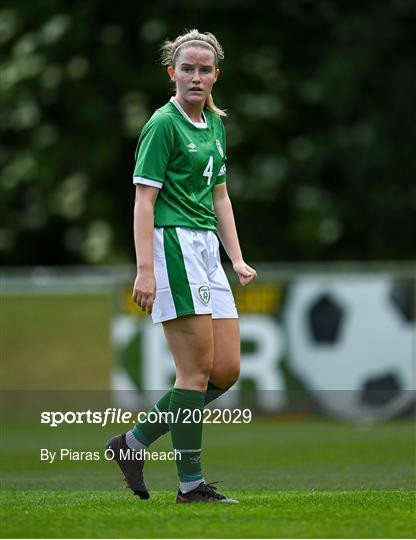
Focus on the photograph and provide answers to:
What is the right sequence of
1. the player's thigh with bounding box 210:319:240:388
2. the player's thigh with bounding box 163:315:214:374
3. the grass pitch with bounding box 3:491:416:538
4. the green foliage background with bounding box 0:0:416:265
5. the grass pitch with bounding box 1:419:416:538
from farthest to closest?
the green foliage background with bounding box 0:0:416:265
the player's thigh with bounding box 210:319:240:388
the player's thigh with bounding box 163:315:214:374
the grass pitch with bounding box 1:419:416:538
the grass pitch with bounding box 3:491:416:538

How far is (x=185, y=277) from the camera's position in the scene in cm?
686

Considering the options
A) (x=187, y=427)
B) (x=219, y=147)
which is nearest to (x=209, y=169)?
(x=219, y=147)

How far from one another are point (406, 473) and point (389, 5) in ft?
53.8

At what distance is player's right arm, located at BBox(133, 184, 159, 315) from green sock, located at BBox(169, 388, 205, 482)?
458mm

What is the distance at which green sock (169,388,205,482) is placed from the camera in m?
6.85

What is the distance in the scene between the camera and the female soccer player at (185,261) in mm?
6812

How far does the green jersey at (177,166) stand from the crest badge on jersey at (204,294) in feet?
1.01

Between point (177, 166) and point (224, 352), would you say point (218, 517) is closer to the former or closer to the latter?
point (224, 352)

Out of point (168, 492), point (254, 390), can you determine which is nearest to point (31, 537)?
point (168, 492)

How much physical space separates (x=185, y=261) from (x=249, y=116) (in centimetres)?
1850

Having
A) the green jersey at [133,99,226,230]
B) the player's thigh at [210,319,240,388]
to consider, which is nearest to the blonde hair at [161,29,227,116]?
the green jersey at [133,99,226,230]

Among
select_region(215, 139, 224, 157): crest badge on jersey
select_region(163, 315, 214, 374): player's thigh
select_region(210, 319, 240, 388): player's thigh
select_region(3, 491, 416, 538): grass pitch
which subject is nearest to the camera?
select_region(3, 491, 416, 538): grass pitch

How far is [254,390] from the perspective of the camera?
1734cm

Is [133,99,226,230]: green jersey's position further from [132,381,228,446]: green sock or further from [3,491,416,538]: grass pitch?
[3,491,416,538]: grass pitch
